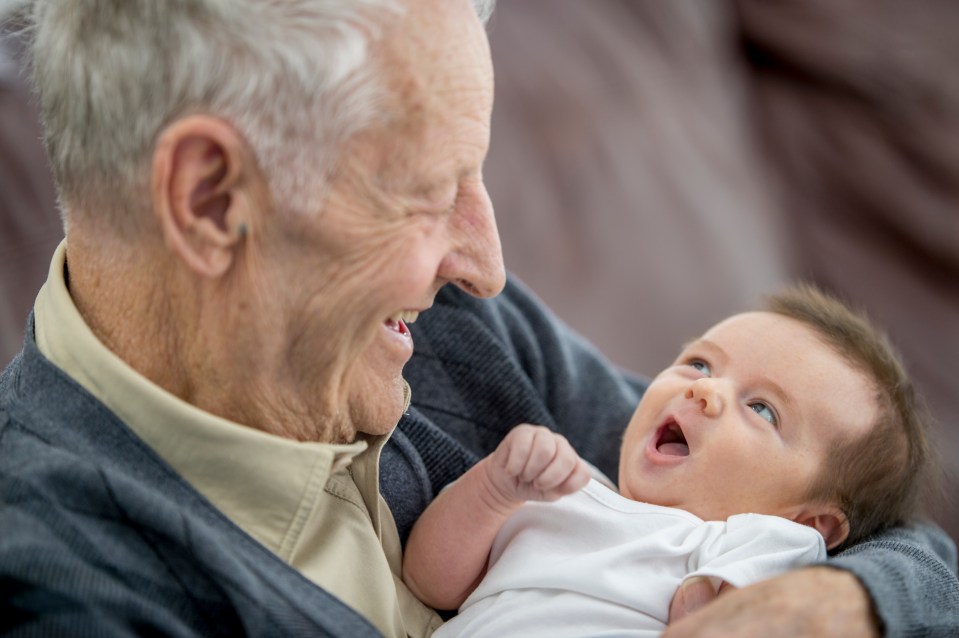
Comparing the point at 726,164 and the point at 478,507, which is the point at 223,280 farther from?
the point at 726,164

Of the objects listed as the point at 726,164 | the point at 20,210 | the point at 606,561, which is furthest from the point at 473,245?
the point at 726,164

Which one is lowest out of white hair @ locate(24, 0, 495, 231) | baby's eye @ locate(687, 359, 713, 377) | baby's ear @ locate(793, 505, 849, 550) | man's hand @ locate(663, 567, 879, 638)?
baby's ear @ locate(793, 505, 849, 550)

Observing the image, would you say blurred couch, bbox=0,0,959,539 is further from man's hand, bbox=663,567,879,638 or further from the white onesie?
man's hand, bbox=663,567,879,638

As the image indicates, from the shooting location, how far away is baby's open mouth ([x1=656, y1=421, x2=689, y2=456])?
1.26m

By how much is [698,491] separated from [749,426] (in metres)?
0.10

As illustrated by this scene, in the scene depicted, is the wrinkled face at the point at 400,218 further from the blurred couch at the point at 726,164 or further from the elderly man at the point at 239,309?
the blurred couch at the point at 726,164

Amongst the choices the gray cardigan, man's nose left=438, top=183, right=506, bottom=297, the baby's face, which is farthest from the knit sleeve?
man's nose left=438, top=183, right=506, bottom=297

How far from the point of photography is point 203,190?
926 millimetres

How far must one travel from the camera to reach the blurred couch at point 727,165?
2.03 m

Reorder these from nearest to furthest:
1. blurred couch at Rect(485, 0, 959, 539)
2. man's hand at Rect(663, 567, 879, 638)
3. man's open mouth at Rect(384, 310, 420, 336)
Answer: man's hand at Rect(663, 567, 879, 638) < man's open mouth at Rect(384, 310, 420, 336) < blurred couch at Rect(485, 0, 959, 539)

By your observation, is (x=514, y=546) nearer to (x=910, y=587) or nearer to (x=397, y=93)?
(x=910, y=587)

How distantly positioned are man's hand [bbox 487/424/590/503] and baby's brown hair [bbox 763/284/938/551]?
0.36 meters

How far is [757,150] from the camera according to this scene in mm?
2480

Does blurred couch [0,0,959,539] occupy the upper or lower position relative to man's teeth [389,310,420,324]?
lower
